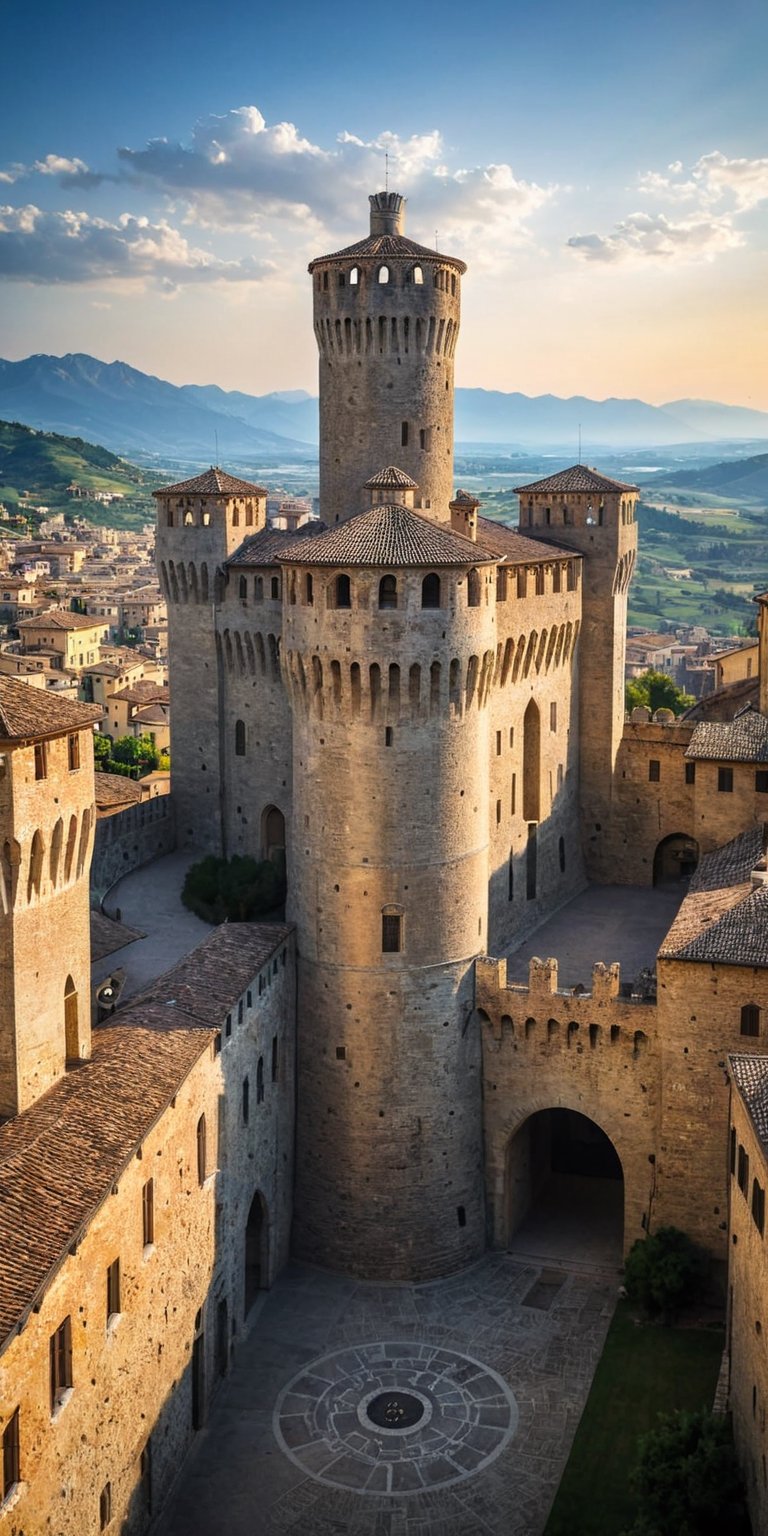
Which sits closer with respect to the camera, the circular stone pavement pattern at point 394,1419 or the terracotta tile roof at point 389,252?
the circular stone pavement pattern at point 394,1419

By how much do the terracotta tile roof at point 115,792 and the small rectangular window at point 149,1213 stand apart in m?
25.6

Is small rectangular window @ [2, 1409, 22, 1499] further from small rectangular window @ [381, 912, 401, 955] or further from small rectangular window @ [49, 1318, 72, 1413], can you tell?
small rectangular window @ [381, 912, 401, 955]

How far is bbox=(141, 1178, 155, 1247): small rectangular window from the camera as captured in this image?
84.2 ft

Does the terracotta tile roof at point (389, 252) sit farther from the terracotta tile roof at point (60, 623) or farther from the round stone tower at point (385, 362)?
the terracotta tile roof at point (60, 623)

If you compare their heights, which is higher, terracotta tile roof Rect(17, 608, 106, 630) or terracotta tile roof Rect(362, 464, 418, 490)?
terracotta tile roof Rect(362, 464, 418, 490)

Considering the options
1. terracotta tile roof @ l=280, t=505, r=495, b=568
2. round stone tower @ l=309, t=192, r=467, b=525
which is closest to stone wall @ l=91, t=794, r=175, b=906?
round stone tower @ l=309, t=192, r=467, b=525

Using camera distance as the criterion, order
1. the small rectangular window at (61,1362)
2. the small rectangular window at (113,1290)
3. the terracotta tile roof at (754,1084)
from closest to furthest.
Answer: the small rectangular window at (61,1362), the small rectangular window at (113,1290), the terracotta tile roof at (754,1084)

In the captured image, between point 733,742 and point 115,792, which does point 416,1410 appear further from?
point 115,792

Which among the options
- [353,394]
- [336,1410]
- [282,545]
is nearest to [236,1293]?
[336,1410]

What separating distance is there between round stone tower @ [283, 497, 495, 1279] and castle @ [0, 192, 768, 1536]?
83 mm

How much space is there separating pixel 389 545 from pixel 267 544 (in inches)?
432

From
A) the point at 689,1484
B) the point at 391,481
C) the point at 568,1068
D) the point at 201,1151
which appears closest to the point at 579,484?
the point at 391,481

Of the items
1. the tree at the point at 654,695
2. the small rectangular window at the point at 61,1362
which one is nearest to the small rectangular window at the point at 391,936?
the small rectangular window at the point at 61,1362

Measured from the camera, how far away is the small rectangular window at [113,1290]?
945 inches
